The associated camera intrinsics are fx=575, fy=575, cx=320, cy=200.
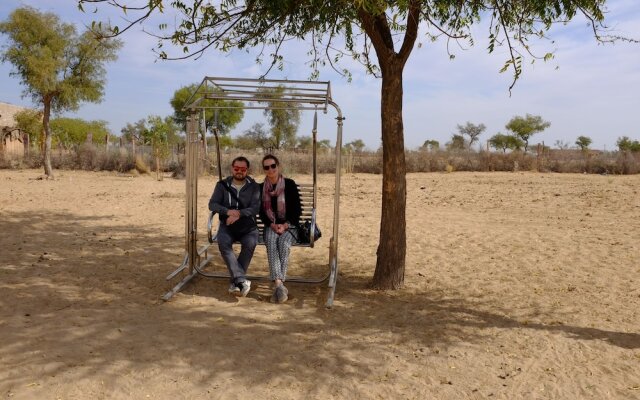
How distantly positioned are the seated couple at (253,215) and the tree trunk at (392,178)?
3.01 feet

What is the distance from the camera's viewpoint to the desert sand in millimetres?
3520

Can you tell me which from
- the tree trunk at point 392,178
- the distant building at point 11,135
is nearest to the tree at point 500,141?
the distant building at point 11,135

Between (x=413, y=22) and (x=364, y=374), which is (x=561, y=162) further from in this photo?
(x=364, y=374)

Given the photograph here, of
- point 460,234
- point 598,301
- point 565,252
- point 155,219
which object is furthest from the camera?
point 155,219

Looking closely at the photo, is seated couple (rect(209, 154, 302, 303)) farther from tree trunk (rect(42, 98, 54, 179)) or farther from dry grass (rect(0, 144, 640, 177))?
dry grass (rect(0, 144, 640, 177))

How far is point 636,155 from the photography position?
26.5 meters

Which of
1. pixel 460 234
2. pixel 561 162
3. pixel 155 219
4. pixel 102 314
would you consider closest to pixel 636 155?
pixel 561 162

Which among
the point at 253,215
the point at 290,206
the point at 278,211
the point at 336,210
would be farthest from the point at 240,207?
the point at 336,210

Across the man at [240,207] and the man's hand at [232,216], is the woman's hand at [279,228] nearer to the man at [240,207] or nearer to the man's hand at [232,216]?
the man at [240,207]

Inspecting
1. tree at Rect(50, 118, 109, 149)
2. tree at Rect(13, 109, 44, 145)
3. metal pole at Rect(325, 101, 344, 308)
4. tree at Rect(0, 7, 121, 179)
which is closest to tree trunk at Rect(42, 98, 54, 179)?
tree at Rect(0, 7, 121, 179)

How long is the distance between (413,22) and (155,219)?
6579 millimetres

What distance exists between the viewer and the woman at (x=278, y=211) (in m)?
5.61

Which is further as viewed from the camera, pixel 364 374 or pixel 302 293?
pixel 302 293

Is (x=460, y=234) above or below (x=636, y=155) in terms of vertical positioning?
below
